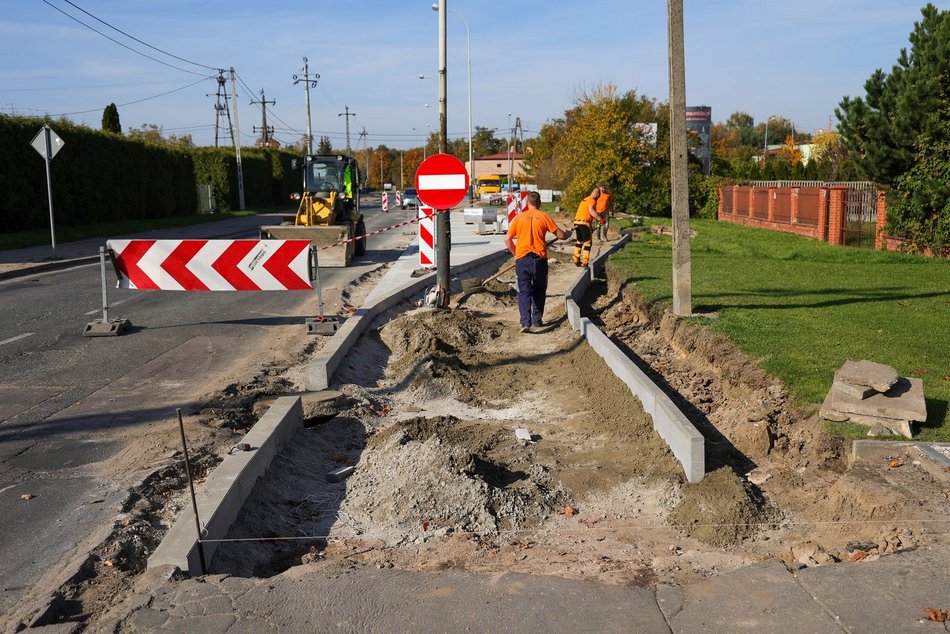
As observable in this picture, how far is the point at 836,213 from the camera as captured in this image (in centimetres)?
2530

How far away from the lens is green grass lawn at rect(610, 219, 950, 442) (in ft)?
24.8

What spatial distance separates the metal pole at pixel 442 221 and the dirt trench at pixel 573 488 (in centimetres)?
481

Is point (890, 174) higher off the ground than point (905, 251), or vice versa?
point (890, 174)

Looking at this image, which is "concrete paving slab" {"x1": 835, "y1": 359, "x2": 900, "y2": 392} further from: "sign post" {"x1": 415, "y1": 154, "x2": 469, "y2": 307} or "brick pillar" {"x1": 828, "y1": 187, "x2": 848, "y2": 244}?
"brick pillar" {"x1": 828, "y1": 187, "x2": 848, "y2": 244}

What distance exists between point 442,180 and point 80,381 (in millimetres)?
5681

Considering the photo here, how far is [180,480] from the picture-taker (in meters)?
5.91

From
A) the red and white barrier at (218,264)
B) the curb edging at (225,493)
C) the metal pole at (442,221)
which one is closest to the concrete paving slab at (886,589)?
the curb edging at (225,493)

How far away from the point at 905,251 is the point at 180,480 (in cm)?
1993

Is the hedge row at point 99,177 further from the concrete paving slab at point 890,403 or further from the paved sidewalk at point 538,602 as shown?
the concrete paving slab at point 890,403

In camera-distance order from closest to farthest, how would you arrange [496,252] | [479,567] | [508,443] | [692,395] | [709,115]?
1. [479,567]
2. [508,443]
3. [692,395]
4. [496,252]
5. [709,115]

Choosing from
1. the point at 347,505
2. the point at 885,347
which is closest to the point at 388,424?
the point at 347,505

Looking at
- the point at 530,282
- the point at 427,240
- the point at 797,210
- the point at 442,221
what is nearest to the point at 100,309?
the point at 442,221

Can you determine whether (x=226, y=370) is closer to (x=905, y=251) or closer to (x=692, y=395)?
(x=692, y=395)

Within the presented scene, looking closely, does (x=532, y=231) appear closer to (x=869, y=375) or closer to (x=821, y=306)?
(x=821, y=306)
